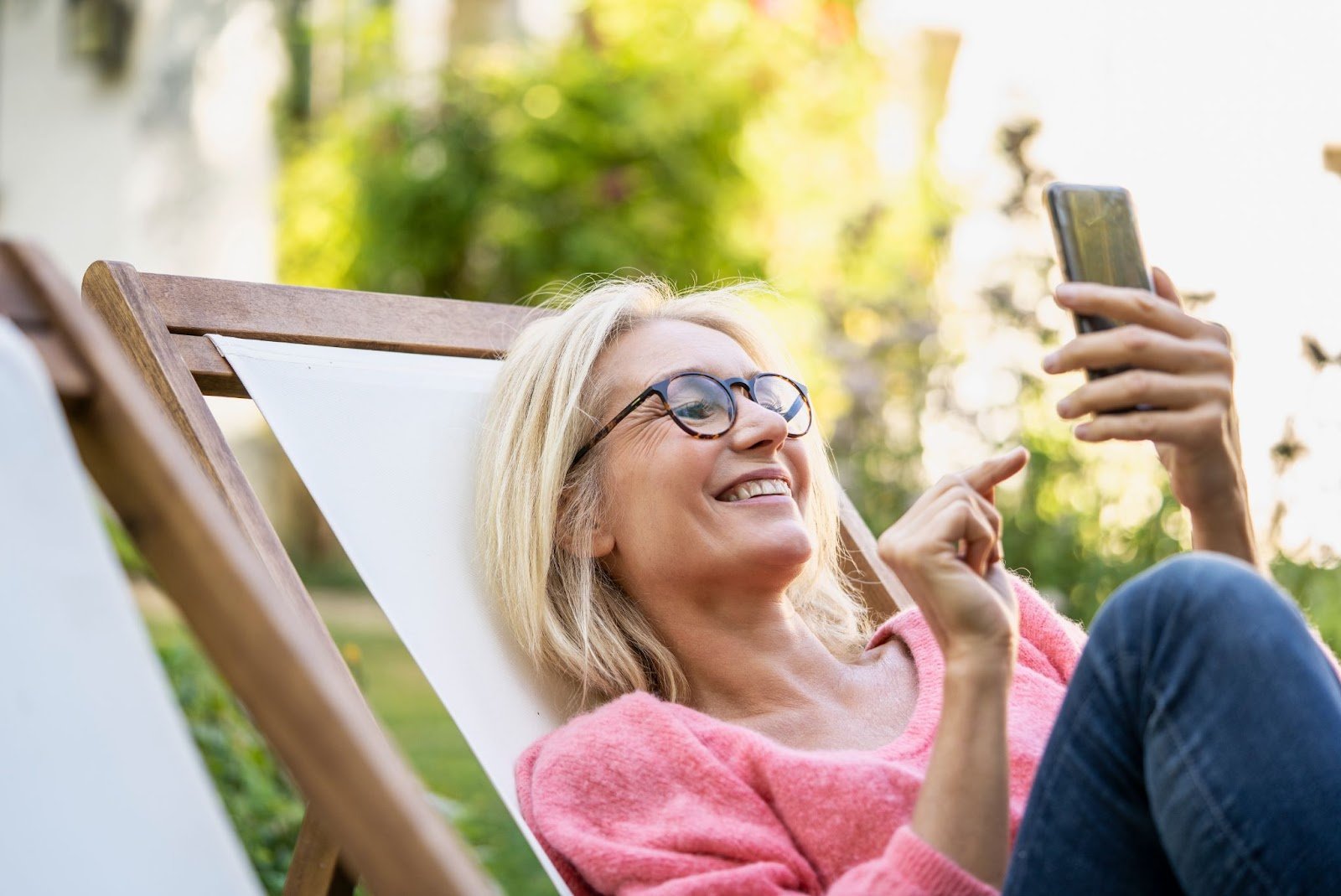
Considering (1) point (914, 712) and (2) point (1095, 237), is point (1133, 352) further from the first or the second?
(1) point (914, 712)

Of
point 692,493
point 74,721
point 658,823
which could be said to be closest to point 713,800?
point 658,823

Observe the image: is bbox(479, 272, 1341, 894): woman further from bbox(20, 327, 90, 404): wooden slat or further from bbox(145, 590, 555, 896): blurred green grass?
bbox(20, 327, 90, 404): wooden slat

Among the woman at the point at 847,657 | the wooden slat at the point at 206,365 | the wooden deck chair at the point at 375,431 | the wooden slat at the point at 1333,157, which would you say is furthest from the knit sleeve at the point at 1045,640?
the wooden slat at the point at 1333,157

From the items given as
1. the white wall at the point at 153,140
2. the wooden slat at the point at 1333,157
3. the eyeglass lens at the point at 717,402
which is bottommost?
the eyeglass lens at the point at 717,402

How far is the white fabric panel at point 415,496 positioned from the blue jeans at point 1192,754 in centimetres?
81

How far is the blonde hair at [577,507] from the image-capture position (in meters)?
2.38

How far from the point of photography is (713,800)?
1.96 metres

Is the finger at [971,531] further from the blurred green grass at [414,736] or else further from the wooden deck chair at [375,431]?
the blurred green grass at [414,736]

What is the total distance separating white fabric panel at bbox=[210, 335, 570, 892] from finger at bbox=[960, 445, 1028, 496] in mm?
780

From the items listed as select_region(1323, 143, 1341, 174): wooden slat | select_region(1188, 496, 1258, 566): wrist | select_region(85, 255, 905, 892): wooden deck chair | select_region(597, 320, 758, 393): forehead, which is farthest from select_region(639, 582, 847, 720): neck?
select_region(1323, 143, 1341, 174): wooden slat

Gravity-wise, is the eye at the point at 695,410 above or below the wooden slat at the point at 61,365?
below

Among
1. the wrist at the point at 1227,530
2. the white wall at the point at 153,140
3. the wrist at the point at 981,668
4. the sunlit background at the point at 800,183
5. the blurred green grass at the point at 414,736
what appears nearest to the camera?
the wrist at the point at 981,668

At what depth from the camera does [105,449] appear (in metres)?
1.54

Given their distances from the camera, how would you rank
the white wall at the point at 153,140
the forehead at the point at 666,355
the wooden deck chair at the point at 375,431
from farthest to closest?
the white wall at the point at 153,140, the forehead at the point at 666,355, the wooden deck chair at the point at 375,431
